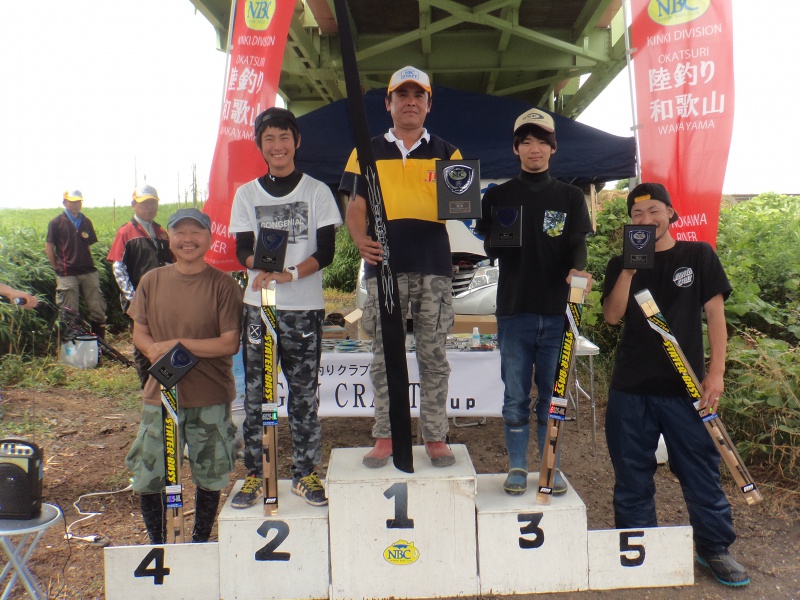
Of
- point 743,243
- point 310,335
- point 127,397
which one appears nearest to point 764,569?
point 310,335

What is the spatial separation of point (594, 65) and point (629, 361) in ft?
25.2

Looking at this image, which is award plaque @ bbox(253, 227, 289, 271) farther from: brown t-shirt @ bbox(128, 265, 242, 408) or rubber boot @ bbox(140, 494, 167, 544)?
rubber boot @ bbox(140, 494, 167, 544)

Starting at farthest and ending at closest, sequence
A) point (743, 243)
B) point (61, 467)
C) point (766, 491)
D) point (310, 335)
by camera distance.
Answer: point (743, 243) < point (61, 467) < point (766, 491) < point (310, 335)

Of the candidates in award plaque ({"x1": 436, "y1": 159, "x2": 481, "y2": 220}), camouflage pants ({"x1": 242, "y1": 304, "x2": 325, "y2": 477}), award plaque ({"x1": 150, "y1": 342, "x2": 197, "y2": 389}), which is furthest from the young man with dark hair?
award plaque ({"x1": 436, "y1": 159, "x2": 481, "y2": 220})

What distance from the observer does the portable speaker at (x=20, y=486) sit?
237cm

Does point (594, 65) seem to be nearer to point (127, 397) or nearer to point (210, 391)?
point (127, 397)

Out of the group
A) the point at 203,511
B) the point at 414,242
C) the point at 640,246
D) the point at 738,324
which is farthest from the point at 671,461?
the point at 738,324

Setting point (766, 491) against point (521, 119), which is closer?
point (521, 119)

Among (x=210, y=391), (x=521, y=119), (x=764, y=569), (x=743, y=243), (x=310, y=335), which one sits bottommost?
(x=764, y=569)

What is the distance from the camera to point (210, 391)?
8.72 ft

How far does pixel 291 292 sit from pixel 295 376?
377 mm

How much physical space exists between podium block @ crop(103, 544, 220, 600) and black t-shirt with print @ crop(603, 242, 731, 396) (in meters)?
1.95

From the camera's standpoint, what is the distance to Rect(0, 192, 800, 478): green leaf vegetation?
12.8 ft

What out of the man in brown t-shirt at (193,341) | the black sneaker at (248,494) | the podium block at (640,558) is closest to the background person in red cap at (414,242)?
the black sneaker at (248,494)
